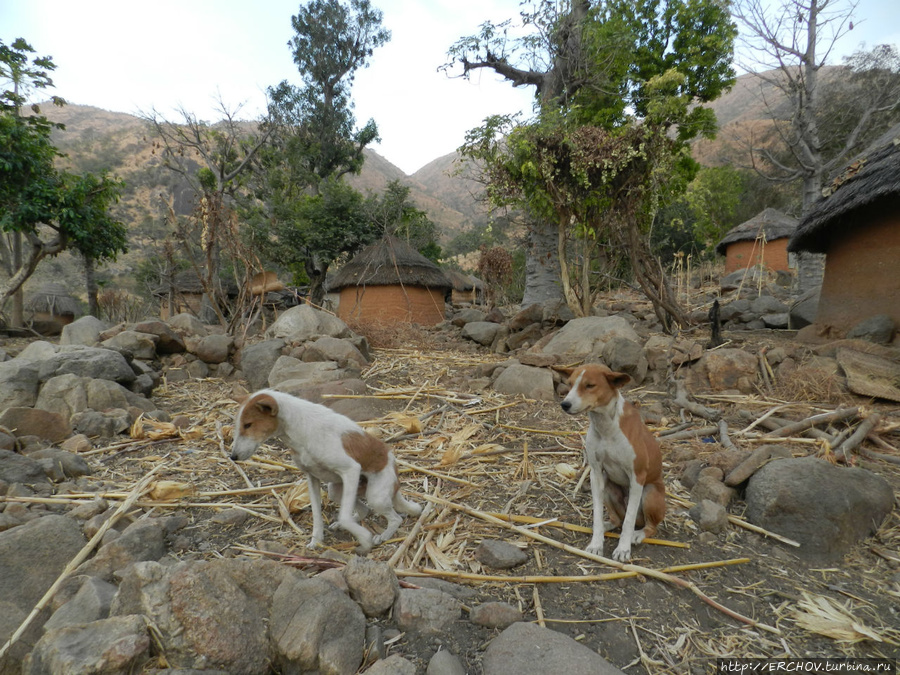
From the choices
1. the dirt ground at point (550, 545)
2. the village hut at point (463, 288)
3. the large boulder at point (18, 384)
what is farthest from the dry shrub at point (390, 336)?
the village hut at point (463, 288)

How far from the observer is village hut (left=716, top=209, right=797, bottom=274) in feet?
59.0

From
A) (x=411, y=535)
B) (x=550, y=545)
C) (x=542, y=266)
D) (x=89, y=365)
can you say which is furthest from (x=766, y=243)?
(x=89, y=365)

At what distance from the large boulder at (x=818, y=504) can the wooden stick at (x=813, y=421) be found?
1209mm

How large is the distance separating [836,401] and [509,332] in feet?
16.0

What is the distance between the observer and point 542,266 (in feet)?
34.7

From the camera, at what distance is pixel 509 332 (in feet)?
28.2

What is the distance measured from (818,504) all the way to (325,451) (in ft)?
9.73

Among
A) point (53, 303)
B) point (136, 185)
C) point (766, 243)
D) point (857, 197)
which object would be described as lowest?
point (53, 303)

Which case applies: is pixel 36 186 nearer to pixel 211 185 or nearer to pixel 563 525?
pixel 211 185

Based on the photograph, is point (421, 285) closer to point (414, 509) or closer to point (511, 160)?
point (511, 160)

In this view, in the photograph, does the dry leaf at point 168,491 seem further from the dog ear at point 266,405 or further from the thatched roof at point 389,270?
the thatched roof at point 389,270

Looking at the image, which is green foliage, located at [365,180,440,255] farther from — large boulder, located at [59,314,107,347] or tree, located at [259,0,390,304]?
large boulder, located at [59,314,107,347]

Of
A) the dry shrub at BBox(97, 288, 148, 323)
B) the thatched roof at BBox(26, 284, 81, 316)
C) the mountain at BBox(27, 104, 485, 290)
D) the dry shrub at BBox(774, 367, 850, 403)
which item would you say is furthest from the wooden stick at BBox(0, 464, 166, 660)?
the dry shrub at BBox(97, 288, 148, 323)

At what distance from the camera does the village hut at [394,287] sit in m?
14.7
